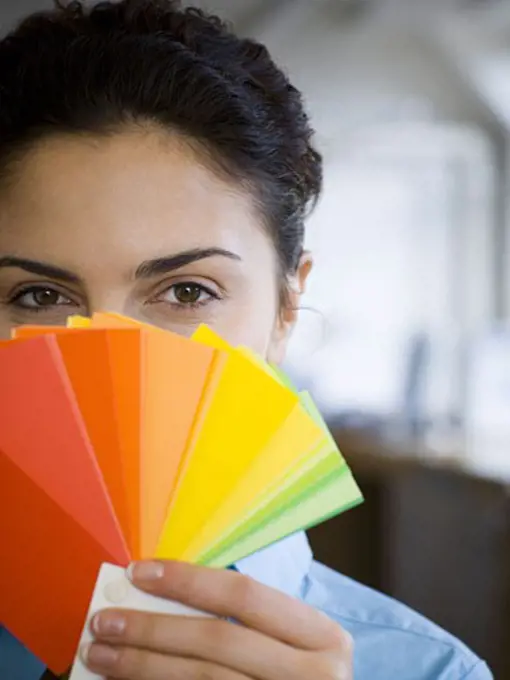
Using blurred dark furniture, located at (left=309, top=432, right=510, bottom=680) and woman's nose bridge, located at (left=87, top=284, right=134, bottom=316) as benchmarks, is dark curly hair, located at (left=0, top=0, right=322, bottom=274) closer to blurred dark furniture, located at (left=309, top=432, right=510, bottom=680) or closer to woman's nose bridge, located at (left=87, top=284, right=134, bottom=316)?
woman's nose bridge, located at (left=87, top=284, right=134, bottom=316)

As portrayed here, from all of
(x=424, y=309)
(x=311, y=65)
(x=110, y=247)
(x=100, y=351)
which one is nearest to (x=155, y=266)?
(x=110, y=247)

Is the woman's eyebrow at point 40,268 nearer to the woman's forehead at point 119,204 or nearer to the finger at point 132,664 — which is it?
the woman's forehead at point 119,204

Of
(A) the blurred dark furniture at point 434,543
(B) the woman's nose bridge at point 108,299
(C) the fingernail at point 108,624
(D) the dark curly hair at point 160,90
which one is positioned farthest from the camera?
(A) the blurred dark furniture at point 434,543

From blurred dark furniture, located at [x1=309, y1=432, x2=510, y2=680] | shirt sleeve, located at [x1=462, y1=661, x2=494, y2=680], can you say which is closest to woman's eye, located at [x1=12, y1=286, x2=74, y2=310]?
shirt sleeve, located at [x1=462, y1=661, x2=494, y2=680]

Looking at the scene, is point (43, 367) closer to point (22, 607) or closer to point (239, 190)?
point (22, 607)

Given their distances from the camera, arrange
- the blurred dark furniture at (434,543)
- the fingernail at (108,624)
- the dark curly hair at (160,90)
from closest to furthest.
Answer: the fingernail at (108,624) < the dark curly hair at (160,90) < the blurred dark furniture at (434,543)

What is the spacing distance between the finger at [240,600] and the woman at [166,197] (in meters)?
0.24

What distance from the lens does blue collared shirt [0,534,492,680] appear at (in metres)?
0.94

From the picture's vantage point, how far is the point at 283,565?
103cm

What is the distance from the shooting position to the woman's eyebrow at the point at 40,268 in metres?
0.87

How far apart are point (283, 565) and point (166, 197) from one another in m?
0.41

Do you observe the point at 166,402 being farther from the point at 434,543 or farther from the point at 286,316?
the point at 434,543

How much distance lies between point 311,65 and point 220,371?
15.6 ft

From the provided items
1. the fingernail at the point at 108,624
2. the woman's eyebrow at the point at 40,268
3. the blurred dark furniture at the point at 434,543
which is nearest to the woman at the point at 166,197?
the woman's eyebrow at the point at 40,268
